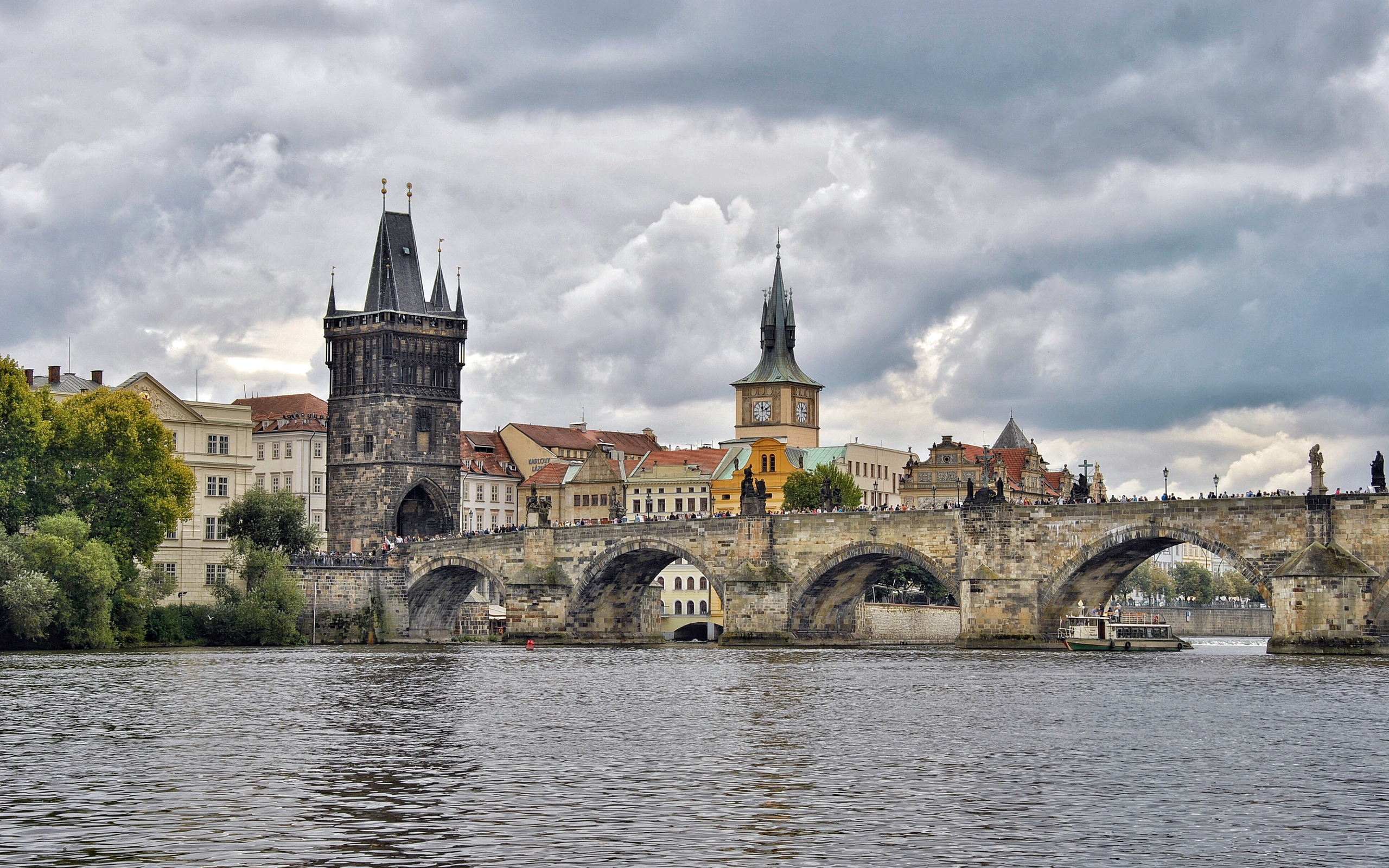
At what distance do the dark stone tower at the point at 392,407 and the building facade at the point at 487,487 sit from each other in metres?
19.0

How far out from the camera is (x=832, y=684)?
5106 centimetres

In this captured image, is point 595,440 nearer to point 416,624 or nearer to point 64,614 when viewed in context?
point 416,624

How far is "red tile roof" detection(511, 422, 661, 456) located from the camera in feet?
449

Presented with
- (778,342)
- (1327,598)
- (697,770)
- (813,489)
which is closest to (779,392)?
(778,342)

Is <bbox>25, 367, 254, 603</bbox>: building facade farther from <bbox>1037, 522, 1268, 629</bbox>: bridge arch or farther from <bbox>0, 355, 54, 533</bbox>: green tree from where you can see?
<bbox>1037, 522, 1268, 629</bbox>: bridge arch

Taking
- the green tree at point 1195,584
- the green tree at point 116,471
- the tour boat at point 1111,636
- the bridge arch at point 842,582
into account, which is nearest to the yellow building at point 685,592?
the bridge arch at point 842,582

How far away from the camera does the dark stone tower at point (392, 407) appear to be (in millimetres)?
103250

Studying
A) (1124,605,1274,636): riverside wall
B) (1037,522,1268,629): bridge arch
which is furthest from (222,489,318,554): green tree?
(1124,605,1274,636): riverside wall

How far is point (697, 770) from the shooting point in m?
29.6

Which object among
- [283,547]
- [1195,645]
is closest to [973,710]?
[283,547]

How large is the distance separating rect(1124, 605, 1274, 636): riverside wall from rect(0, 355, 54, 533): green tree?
9406 centimetres

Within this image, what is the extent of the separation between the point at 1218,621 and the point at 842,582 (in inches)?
3044

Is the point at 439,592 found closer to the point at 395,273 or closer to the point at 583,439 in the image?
the point at 395,273

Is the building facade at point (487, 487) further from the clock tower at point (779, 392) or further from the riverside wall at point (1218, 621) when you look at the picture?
the riverside wall at point (1218, 621)
